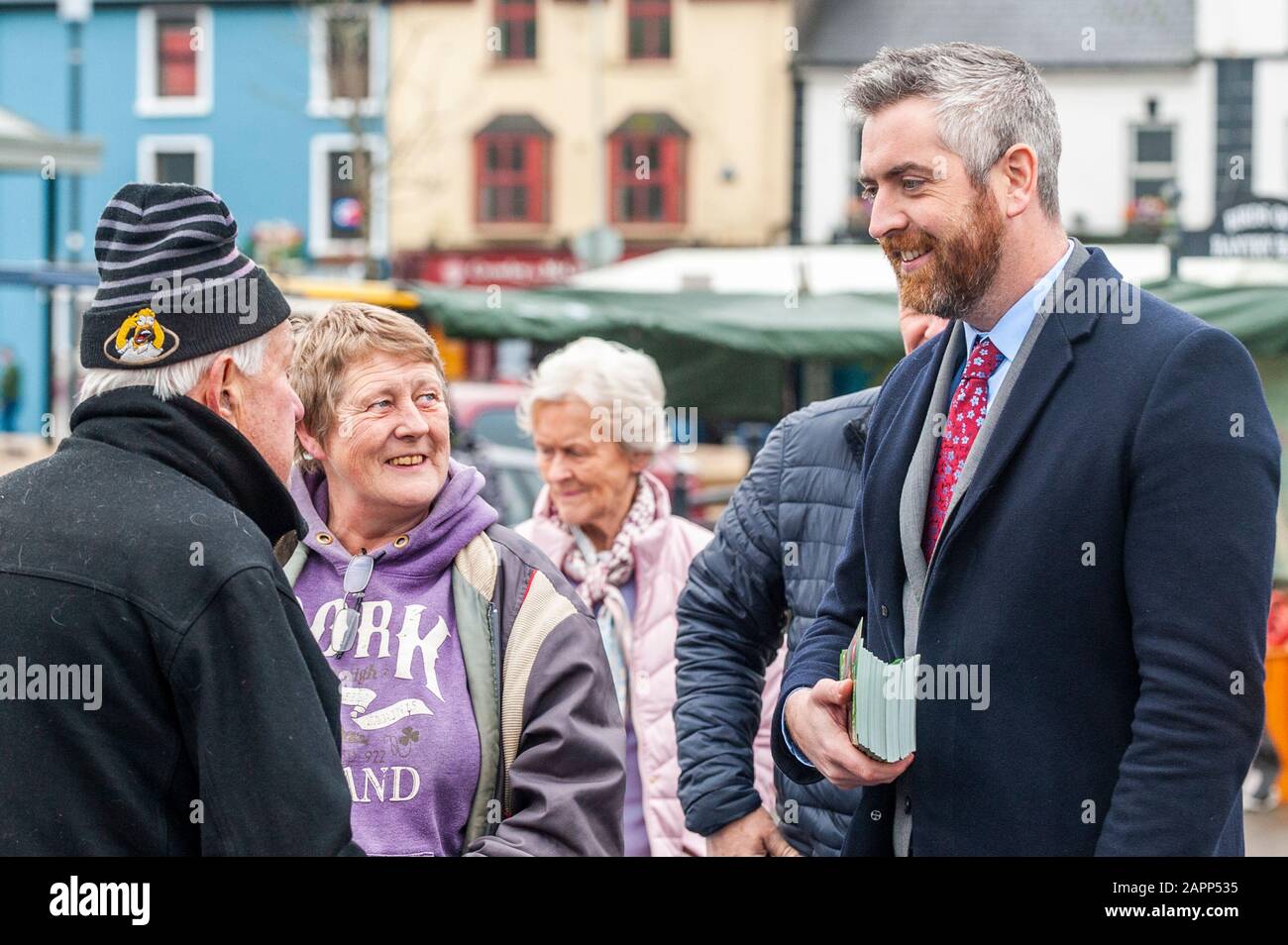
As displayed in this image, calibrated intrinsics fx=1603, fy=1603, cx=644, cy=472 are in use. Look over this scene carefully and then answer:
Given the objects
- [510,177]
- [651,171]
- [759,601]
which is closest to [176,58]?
[510,177]

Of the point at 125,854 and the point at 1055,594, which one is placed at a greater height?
the point at 1055,594

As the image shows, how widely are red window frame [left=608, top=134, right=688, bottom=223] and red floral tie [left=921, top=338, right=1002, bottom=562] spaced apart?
26.5 meters

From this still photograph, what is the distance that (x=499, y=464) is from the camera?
985cm

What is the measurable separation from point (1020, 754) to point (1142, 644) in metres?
0.24

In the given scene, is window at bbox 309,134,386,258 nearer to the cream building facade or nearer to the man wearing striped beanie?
the cream building facade

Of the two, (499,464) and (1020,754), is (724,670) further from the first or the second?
(499,464)

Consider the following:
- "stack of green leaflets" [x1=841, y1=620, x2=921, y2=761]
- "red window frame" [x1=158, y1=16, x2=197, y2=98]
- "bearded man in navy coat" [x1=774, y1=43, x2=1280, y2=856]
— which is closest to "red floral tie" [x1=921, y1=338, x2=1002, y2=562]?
"bearded man in navy coat" [x1=774, y1=43, x2=1280, y2=856]

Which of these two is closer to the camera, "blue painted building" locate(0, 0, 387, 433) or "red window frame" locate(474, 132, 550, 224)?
"red window frame" locate(474, 132, 550, 224)

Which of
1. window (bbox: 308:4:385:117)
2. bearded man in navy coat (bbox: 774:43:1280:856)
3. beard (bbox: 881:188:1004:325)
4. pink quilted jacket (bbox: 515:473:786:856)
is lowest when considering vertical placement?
pink quilted jacket (bbox: 515:473:786:856)

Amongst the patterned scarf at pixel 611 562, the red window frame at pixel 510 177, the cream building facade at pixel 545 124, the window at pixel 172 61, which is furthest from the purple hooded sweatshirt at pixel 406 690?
the window at pixel 172 61

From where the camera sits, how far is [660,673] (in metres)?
3.77

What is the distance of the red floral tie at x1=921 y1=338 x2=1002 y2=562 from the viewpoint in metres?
2.34

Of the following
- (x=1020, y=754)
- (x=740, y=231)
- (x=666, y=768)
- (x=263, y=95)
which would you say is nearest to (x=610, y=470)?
(x=666, y=768)

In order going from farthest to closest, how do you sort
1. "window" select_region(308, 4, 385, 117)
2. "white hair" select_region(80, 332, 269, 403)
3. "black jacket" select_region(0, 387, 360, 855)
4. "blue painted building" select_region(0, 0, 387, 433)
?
"blue painted building" select_region(0, 0, 387, 433) < "window" select_region(308, 4, 385, 117) < "white hair" select_region(80, 332, 269, 403) < "black jacket" select_region(0, 387, 360, 855)
